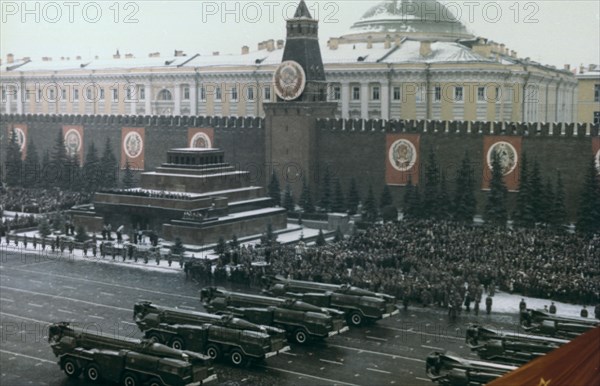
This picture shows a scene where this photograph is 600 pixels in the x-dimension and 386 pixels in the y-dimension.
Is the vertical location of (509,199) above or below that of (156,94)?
below

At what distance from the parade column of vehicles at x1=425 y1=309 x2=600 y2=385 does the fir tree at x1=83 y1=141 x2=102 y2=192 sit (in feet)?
109

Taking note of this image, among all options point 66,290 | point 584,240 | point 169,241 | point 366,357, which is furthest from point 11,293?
point 584,240

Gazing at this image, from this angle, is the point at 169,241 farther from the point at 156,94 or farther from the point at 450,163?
the point at 156,94

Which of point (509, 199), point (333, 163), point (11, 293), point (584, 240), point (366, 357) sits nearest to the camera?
point (366, 357)

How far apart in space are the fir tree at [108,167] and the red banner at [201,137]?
5.04 m

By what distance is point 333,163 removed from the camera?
147 feet

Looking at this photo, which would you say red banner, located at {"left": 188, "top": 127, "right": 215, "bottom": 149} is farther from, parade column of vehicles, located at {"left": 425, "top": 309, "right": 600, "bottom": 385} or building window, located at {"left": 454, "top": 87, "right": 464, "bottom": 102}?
parade column of vehicles, located at {"left": 425, "top": 309, "right": 600, "bottom": 385}

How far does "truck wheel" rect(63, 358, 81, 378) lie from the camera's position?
16984 millimetres

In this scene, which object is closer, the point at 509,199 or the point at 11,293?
the point at 11,293

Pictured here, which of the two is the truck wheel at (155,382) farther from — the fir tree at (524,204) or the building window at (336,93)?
the building window at (336,93)

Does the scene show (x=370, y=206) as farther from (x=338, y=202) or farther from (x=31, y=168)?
(x=31, y=168)

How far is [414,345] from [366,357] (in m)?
1.68

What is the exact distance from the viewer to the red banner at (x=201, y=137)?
48.8 m

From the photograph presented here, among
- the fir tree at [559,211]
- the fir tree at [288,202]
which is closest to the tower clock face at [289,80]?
the fir tree at [288,202]
